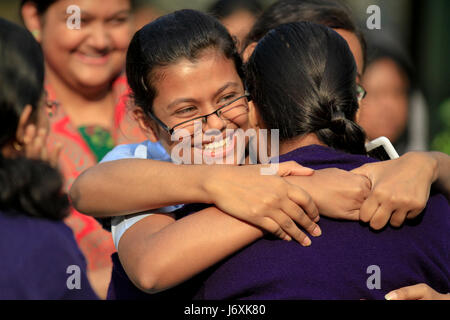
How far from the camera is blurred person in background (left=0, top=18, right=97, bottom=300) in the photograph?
82.3 inches

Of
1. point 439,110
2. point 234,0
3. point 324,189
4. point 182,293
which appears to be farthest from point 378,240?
point 439,110

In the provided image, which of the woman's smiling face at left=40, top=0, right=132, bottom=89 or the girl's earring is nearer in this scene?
the girl's earring

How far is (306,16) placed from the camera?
292cm

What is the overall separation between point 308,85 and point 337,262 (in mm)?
545

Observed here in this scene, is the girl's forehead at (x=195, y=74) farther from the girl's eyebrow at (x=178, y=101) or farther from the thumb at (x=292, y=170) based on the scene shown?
the thumb at (x=292, y=170)

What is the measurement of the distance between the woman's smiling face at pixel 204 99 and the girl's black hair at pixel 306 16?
0.79m

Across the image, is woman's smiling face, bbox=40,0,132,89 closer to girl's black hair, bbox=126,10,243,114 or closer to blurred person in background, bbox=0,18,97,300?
blurred person in background, bbox=0,18,97,300

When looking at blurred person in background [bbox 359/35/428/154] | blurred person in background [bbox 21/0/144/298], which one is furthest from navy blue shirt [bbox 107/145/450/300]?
blurred person in background [bbox 359/35/428/154]

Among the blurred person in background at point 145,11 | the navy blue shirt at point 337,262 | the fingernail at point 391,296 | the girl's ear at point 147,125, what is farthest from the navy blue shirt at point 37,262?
the blurred person in background at point 145,11

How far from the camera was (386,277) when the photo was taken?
5.55 feet

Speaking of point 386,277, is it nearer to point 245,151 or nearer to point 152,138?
point 245,151

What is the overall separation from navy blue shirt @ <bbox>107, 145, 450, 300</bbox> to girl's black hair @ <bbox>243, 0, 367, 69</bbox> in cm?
130

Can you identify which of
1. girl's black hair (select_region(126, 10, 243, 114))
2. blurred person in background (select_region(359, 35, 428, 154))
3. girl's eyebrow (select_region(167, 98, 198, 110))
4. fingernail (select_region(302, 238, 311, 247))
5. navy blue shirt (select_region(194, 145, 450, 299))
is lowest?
blurred person in background (select_region(359, 35, 428, 154))

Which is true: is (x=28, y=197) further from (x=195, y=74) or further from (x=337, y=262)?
(x=337, y=262)
